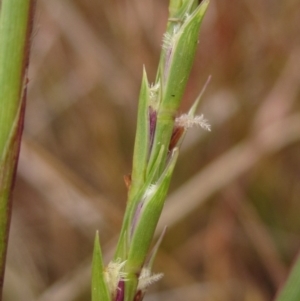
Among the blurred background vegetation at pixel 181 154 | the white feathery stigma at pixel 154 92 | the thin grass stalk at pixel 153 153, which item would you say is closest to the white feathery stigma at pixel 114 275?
the thin grass stalk at pixel 153 153

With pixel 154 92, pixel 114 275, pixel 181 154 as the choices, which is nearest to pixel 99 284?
pixel 114 275

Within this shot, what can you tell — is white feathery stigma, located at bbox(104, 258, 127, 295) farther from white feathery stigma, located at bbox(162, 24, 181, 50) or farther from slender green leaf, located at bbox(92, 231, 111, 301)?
white feathery stigma, located at bbox(162, 24, 181, 50)

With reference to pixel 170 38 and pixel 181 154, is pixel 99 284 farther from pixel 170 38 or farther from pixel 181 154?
pixel 181 154

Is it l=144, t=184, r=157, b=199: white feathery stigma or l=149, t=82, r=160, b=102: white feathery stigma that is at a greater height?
l=149, t=82, r=160, b=102: white feathery stigma

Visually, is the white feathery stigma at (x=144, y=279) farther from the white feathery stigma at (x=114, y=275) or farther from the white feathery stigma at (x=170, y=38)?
the white feathery stigma at (x=170, y=38)

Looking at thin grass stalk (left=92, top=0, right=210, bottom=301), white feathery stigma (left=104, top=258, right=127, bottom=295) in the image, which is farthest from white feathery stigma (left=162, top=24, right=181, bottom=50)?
white feathery stigma (left=104, top=258, right=127, bottom=295)
